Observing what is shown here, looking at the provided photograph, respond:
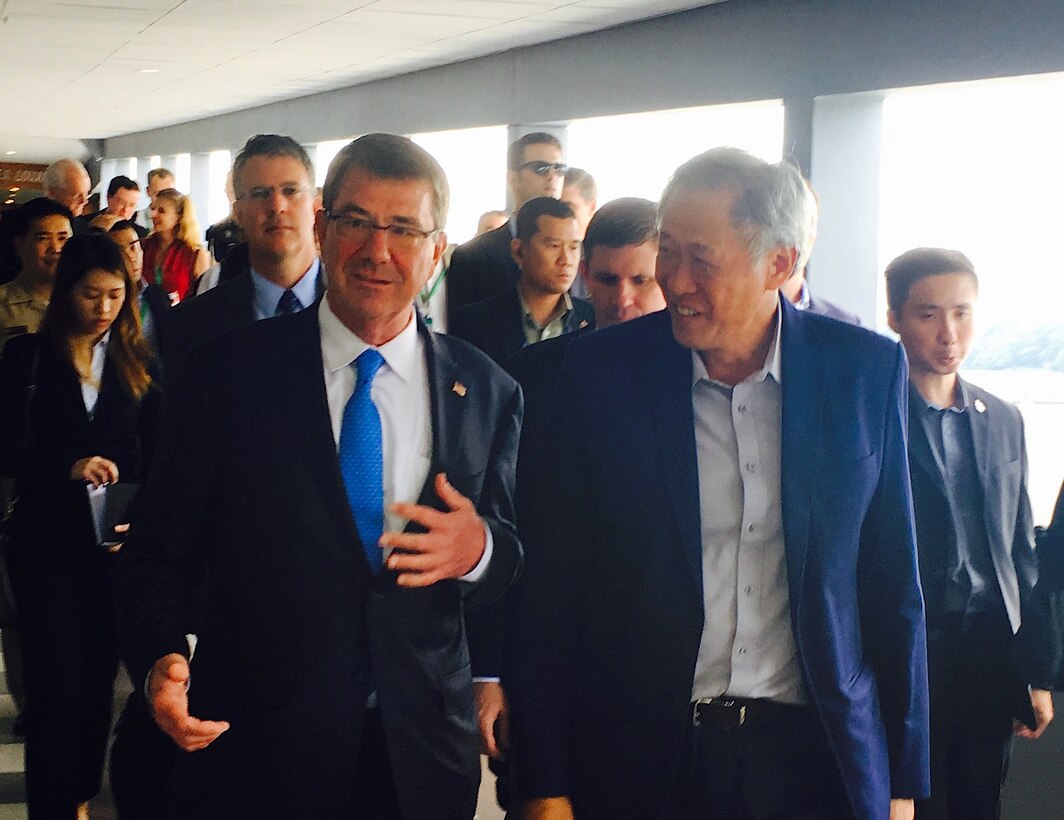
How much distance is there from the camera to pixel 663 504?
1.86 metres

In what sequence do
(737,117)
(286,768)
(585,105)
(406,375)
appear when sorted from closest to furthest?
(286,768), (406,375), (737,117), (585,105)

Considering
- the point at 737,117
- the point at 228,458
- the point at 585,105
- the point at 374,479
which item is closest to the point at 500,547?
the point at 374,479

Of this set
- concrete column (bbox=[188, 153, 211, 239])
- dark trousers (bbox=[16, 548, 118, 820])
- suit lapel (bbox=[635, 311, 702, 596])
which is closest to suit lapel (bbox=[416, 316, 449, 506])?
suit lapel (bbox=[635, 311, 702, 596])

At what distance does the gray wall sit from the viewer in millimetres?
6203

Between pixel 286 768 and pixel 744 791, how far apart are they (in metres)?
0.67

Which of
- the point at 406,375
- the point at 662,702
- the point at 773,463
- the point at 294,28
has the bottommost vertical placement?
the point at 662,702

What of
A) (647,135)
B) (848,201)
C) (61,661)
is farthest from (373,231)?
(647,135)

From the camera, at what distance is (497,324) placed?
3684 millimetres

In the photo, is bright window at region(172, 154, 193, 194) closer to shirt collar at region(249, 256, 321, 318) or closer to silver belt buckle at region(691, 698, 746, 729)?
shirt collar at region(249, 256, 321, 318)

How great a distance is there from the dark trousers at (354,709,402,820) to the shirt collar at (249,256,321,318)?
4.47 feet

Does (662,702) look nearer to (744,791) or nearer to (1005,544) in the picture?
(744,791)

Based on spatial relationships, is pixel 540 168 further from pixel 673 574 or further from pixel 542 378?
pixel 673 574

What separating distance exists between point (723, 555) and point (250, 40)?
945 centimetres

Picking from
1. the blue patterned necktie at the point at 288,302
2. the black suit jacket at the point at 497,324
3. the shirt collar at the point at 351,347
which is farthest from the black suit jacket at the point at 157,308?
the shirt collar at the point at 351,347
